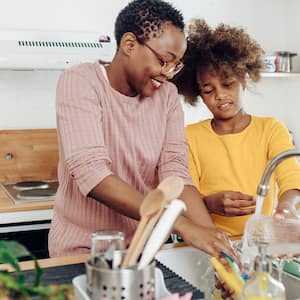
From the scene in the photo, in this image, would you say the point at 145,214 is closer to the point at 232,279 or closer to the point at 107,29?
the point at 232,279

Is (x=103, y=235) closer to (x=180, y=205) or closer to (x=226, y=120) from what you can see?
(x=180, y=205)

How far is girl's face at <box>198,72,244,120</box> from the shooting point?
1.73 metres

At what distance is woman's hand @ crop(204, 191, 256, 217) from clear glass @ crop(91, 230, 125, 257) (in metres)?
0.65

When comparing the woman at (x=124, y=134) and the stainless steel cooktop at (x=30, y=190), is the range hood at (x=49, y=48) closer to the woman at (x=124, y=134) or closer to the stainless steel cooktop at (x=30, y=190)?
the stainless steel cooktop at (x=30, y=190)

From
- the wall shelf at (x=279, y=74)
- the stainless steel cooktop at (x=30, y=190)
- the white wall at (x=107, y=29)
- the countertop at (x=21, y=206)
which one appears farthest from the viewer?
the wall shelf at (x=279, y=74)

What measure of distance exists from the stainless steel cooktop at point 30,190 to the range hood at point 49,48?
554mm

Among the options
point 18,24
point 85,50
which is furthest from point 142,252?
point 18,24

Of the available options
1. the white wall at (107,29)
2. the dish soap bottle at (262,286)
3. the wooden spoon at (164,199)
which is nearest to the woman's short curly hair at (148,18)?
the wooden spoon at (164,199)

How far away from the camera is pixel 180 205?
77cm

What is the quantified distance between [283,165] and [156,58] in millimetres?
625

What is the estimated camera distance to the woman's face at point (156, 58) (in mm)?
1268

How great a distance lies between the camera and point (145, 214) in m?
0.80

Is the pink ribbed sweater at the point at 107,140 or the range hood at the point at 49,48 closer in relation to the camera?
the pink ribbed sweater at the point at 107,140

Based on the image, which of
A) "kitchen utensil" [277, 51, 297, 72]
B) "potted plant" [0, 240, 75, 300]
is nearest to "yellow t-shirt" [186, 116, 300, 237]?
"potted plant" [0, 240, 75, 300]
